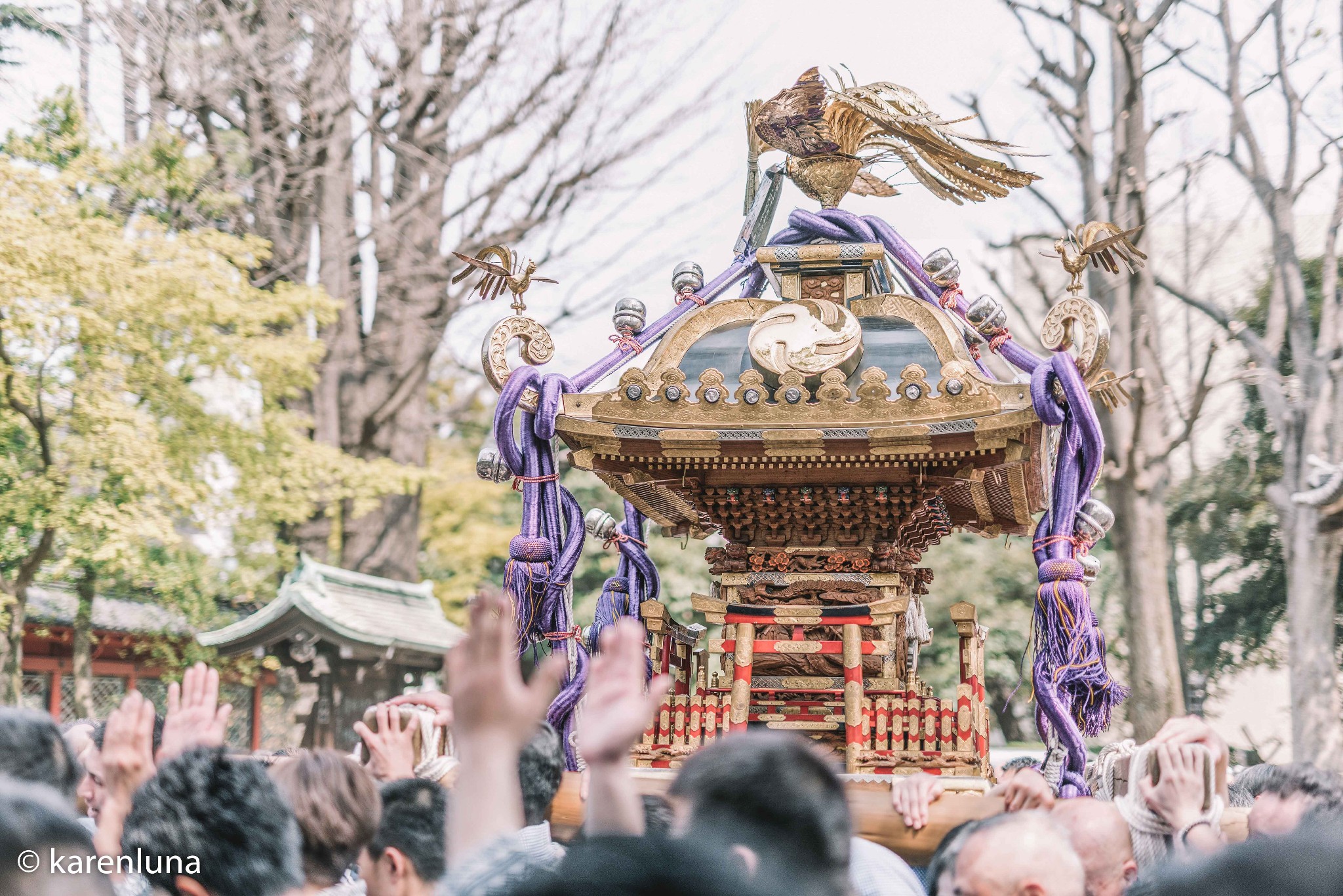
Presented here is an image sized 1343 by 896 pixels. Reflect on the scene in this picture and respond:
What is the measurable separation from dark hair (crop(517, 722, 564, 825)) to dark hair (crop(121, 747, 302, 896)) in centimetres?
76

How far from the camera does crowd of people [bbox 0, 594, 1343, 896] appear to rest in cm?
151

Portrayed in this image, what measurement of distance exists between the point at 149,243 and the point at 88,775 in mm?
9478

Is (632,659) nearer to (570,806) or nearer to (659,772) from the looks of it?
(570,806)

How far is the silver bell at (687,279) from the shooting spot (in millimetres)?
7047

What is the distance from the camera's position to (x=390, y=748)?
3098 millimetres

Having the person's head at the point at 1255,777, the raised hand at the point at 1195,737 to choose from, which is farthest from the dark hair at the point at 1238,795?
the raised hand at the point at 1195,737

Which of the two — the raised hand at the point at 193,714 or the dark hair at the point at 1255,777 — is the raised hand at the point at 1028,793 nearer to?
the dark hair at the point at 1255,777

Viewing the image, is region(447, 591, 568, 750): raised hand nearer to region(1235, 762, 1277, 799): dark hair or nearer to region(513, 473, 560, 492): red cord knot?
region(1235, 762, 1277, 799): dark hair

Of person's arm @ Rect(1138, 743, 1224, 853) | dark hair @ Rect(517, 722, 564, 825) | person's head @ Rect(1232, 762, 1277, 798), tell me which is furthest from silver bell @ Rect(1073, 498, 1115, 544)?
dark hair @ Rect(517, 722, 564, 825)

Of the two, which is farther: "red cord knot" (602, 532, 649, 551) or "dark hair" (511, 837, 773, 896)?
"red cord knot" (602, 532, 649, 551)

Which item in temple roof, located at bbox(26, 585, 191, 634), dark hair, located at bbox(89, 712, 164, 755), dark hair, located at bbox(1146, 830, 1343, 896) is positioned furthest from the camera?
temple roof, located at bbox(26, 585, 191, 634)

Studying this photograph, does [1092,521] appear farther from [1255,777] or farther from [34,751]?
[34,751]

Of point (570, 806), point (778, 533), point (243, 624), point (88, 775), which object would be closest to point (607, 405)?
point (778, 533)

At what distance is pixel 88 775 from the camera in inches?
138
